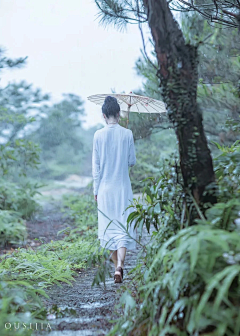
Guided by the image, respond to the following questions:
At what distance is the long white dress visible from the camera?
405 centimetres

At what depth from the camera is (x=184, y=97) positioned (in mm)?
2326

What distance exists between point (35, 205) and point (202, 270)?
8.42m

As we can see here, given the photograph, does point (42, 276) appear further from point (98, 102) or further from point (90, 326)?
point (98, 102)

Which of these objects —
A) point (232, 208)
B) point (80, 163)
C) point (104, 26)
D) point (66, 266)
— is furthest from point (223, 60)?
point (80, 163)

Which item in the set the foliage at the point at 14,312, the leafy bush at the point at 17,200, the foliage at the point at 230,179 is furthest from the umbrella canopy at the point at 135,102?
the leafy bush at the point at 17,200

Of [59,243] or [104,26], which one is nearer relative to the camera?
[104,26]

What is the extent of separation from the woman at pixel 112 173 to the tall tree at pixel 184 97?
5.69 feet

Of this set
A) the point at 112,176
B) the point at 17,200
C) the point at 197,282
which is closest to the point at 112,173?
the point at 112,176

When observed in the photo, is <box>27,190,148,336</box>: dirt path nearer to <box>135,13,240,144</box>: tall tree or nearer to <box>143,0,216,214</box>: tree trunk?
<box>143,0,216,214</box>: tree trunk

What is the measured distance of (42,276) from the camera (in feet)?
12.3

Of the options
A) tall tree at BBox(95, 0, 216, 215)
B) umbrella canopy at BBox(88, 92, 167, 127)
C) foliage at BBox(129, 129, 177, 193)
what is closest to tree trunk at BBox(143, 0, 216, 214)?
tall tree at BBox(95, 0, 216, 215)

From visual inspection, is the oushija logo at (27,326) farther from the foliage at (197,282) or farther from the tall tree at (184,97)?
the tall tree at (184,97)

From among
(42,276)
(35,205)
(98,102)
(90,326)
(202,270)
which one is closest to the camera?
(202,270)

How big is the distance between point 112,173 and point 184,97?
1.90 meters
